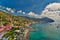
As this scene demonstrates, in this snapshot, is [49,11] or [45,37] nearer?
[45,37]

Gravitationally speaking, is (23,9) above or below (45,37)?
above

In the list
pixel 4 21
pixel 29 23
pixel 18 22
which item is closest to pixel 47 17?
pixel 29 23

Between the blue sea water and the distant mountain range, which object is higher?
Answer: the distant mountain range

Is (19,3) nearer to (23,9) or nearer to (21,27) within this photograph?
(23,9)

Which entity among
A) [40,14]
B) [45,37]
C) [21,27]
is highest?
[40,14]

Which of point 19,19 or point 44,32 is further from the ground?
point 19,19

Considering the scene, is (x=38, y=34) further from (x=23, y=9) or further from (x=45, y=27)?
(x=23, y=9)

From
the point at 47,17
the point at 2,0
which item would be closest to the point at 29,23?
the point at 47,17

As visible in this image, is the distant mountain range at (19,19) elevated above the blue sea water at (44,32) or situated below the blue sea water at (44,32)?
above
